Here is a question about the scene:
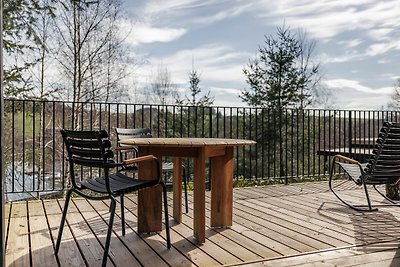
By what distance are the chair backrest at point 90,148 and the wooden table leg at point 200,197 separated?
2.19 ft

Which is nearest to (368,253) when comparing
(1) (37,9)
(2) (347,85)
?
(1) (37,9)

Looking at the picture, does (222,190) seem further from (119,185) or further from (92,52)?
(92,52)

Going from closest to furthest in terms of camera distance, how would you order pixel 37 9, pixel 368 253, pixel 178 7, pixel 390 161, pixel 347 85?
pixel 368 253, pixel 390 161, pixel 37 9, pixel 178 7, pixel 347 85

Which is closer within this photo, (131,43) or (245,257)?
(245,257)

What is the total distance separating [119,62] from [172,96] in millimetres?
2797

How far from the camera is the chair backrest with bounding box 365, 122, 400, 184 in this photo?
341cm

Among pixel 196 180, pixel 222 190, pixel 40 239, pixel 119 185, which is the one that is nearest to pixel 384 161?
pixel 222 190

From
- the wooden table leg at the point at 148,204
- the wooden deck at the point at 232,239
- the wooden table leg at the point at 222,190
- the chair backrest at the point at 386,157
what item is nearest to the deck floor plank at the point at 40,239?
the wooden deck at the point at 232,239

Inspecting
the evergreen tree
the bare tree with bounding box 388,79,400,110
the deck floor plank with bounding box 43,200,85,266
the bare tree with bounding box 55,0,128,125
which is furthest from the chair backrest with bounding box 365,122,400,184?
the bare tree with bounding box 388,79,400,110

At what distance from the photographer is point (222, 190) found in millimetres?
2926

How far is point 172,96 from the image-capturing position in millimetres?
11898

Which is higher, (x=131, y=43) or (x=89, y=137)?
(x=131, y=43)

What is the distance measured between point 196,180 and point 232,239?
20.4 inches

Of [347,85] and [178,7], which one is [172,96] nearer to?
[178,7]
